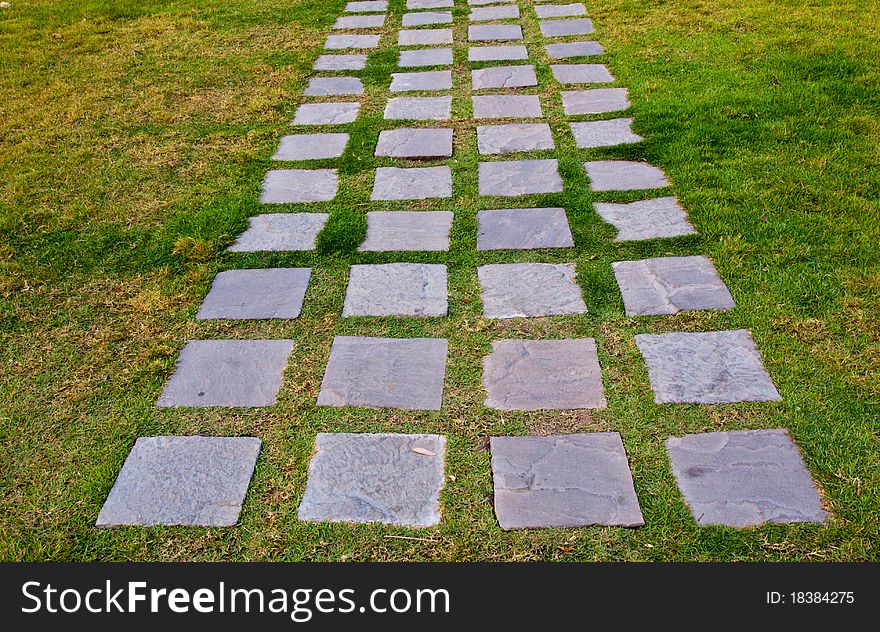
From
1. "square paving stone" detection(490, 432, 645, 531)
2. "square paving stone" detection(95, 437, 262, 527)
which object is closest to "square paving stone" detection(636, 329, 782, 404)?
"square paving stone" detection(490, 432, 645, 531)

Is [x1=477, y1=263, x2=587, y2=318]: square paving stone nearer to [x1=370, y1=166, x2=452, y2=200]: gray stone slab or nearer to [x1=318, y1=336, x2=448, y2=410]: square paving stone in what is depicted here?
[x1=318, y1=336, x2=448, y2=410]: square paving stone

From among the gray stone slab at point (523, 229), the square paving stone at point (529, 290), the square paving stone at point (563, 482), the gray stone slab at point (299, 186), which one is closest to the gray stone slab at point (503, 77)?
the gray stone slab at point (299, 186)

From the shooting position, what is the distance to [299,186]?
3.92 meters

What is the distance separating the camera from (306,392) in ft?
8.45

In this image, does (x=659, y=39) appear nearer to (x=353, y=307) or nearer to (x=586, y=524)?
(x=353, y=307)

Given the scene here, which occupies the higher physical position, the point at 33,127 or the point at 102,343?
the point at 33,127

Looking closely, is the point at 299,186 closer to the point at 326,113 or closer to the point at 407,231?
the point at 407,231

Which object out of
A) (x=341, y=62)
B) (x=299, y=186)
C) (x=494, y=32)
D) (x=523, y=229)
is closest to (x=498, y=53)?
(x=494, y=32)

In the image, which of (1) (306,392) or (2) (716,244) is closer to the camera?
(1) (306,392)

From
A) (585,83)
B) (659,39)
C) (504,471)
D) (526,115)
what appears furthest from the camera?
(659,39)

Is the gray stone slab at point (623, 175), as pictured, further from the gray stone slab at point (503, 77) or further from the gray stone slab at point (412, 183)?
the gray stone slab at point (503, 77)

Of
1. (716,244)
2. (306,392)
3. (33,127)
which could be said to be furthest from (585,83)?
(33,127)

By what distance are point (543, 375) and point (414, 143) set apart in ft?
7.21

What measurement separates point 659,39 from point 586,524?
4.60 meters
